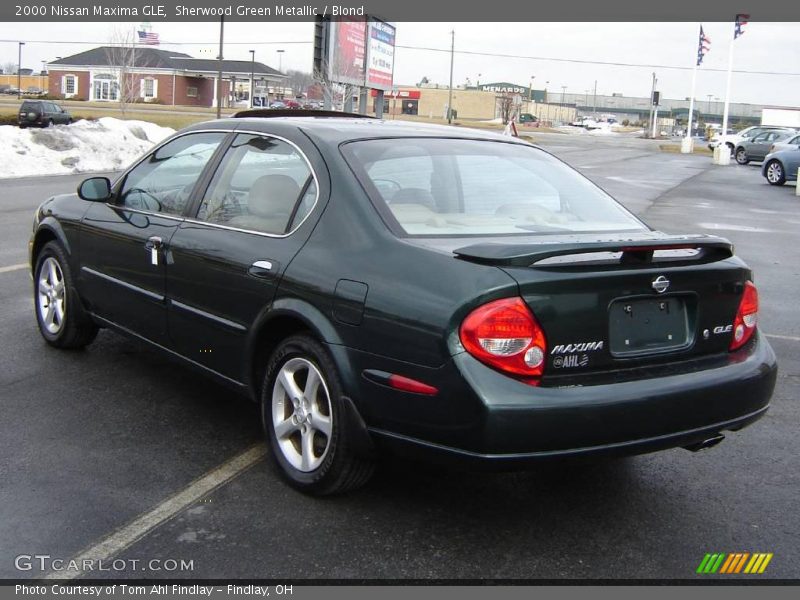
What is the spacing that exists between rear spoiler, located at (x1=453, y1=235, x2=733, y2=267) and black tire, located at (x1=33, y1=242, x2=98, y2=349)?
125 inches

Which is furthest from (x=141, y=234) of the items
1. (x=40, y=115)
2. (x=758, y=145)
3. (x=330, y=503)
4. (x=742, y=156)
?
(x=742, y=156)

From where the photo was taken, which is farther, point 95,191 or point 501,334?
→ point 95,191

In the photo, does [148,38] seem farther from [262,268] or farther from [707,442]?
[707,442]

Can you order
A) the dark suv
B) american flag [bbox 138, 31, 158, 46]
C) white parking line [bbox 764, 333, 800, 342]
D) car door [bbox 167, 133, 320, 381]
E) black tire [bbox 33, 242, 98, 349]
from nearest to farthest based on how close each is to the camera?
car door [bbox 167, 133, 320, 381], black tire [bbox 33, 242, 98, 349], white parking line [bbox 764, 333, 800, 342], the dark suv, american flag [bbox 138, 31, 158, 46]

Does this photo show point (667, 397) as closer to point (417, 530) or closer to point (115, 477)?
point (417, 530)

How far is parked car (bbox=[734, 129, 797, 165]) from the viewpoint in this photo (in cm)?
3869

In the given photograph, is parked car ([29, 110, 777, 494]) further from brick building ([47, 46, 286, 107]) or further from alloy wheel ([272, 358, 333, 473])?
brick building ([47, 46, 286, 107])

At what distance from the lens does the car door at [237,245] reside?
399cm

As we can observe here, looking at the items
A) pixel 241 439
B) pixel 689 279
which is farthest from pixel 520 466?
pixel 241 439

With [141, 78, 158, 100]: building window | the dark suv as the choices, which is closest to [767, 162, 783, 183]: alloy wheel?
the dark suv

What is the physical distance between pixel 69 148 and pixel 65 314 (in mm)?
19313

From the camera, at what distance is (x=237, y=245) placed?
418cm

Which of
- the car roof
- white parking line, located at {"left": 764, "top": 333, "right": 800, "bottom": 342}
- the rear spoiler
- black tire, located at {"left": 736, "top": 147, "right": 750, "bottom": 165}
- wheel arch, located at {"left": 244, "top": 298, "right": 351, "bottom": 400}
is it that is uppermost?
black tire, located at {"left": 736, "top": 147, "right": 750, "bottom": 165}

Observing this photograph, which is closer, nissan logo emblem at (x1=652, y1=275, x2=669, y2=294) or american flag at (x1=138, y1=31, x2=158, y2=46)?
nissan logo emblem at (x1=652, y1=275, x2=669, y2=294)
